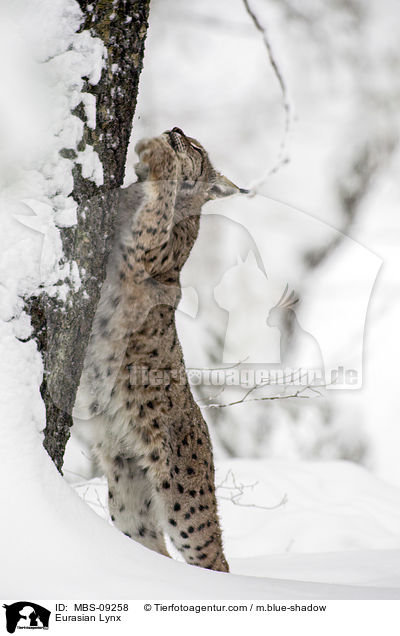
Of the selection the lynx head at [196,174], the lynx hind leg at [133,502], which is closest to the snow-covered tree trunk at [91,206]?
the lynx head at [196,174]

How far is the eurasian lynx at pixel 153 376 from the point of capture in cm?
283

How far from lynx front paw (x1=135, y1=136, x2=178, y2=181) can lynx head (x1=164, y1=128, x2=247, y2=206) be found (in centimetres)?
20

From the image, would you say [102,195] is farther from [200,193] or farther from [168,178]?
[200,193]

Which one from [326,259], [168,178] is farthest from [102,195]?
[326,259]

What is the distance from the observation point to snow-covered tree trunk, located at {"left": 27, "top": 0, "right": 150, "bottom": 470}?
2.40m

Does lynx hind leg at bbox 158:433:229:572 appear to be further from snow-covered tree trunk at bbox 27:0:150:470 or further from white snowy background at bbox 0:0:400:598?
snow-covered tree trunk at bbox 27:0:150:470

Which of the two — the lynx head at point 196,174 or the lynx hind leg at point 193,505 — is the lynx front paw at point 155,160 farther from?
the lynx hind leg at point 193,505

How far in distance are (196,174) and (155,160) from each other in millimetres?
589

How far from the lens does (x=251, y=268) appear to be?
14.5 ft
